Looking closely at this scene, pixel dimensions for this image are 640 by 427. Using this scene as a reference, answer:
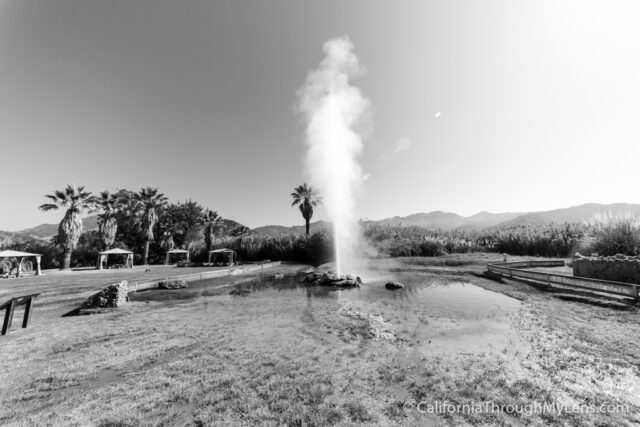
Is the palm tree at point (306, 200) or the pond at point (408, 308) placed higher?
the palm tree at point (306, 200)

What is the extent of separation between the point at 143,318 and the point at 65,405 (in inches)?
240

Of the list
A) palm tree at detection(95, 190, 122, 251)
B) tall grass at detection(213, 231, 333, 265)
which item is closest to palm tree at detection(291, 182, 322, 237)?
tall grass at detection(213, 231, 333, 265)

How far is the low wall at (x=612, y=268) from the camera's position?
11.6 m

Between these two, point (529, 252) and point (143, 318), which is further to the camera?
point (529, 252)

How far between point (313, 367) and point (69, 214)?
4073 centimetres

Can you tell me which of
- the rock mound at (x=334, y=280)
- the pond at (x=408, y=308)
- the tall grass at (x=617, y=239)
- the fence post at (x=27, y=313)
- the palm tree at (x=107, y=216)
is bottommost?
the pond at (x=408, y=308)

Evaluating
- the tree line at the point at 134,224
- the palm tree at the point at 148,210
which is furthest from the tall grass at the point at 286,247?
the palm tree at the point at 148,210

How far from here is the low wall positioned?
457 inches

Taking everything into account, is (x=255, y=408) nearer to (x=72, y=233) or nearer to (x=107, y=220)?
(x=72, y=233)

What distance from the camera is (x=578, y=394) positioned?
4.29m

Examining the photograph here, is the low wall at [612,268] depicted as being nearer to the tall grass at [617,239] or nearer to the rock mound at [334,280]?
the tall grass at [617,239]

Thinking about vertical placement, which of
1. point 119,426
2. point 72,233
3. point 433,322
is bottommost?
point 433,322

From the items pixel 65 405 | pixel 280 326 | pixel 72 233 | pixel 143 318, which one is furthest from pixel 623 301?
pixel 72 233

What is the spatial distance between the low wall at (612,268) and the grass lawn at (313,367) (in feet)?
15.2
